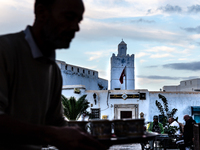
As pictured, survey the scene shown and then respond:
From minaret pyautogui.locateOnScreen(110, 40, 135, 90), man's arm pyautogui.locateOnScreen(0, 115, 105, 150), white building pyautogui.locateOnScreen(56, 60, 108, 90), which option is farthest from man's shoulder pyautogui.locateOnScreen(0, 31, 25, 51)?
minaret pyautogui.locateOnScreen(110, 40, 135, 90)

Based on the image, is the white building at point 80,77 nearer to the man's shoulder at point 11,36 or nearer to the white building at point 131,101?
the white building at point 131,101

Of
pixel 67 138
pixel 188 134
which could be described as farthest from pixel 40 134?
pixel 188 134

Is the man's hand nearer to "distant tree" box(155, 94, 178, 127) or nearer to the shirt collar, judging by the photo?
the shirt collar

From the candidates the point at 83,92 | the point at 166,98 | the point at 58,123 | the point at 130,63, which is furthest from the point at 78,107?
the point at 130,63

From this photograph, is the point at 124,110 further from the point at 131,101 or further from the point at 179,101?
the point at 179,101

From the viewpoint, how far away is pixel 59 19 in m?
1.08

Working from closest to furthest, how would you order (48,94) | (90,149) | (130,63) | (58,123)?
(90,149) < (48,94) < (58,123) < (130,63)

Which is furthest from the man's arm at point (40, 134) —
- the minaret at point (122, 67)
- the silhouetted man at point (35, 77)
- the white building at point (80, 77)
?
the minaret at point (122, 67)

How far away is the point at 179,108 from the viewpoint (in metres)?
30.4

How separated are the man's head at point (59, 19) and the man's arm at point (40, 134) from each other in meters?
0.31

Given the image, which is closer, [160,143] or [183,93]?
[160,143]

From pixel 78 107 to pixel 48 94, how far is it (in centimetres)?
2389

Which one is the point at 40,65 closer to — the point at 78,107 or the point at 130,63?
the point at 78,107

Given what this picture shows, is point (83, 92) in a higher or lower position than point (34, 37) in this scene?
higher
